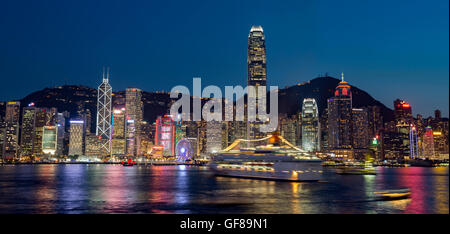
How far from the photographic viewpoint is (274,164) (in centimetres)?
6719

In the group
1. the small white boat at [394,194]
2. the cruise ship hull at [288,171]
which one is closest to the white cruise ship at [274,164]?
the cruise ship hull at [288,171]

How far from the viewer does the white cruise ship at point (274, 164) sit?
64.1 meters

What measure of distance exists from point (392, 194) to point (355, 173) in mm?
69087

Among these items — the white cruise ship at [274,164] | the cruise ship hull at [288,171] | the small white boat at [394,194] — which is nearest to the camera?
the small white boat at [394,194]

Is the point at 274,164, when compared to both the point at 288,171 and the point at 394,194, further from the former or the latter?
the point at 394,194

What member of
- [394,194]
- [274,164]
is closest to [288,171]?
[274,164]

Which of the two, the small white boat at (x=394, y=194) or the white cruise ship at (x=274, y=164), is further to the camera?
the white cruise ship at (x=274, y=164)

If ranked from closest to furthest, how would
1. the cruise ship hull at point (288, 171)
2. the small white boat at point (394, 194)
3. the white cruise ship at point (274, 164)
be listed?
the small white boat at point (394, 194)
the cruise ship hull at point (288, 171)
the white cruise ship at point (274, 164)

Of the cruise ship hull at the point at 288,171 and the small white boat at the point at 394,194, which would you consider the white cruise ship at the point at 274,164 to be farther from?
the small white boat at the point at 394,194
